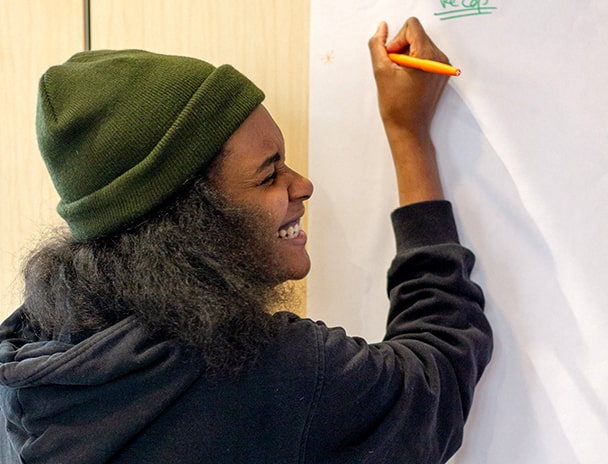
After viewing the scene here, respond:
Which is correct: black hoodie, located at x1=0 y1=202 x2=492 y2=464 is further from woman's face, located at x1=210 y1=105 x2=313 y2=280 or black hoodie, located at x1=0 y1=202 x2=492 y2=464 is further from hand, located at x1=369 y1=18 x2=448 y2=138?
hand, located at x1=369 y1=18 x2=448 y2=138

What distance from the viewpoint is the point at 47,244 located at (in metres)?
0.68

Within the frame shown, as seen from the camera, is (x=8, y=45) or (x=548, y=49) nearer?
(x=548, y=49)

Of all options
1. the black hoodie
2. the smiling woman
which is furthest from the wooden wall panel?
the black hoodie

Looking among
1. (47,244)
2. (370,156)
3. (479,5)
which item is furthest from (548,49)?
(47,244)

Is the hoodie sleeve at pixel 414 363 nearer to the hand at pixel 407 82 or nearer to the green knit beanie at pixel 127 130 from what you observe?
the hand at pixel 407 82

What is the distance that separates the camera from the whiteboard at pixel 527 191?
62cm

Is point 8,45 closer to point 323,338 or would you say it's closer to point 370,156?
point 370,156

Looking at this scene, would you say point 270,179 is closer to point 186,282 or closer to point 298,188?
point 298,188

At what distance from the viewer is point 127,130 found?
0.58 m

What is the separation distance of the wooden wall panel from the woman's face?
465 mm

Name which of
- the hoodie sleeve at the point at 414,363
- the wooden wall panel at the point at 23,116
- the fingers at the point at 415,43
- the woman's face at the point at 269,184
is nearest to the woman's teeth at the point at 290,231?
the woman's face at the point at 269,184

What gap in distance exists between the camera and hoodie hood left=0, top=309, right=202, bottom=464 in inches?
21.1

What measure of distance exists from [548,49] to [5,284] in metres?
0.89

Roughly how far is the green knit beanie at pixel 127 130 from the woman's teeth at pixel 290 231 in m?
0.12
